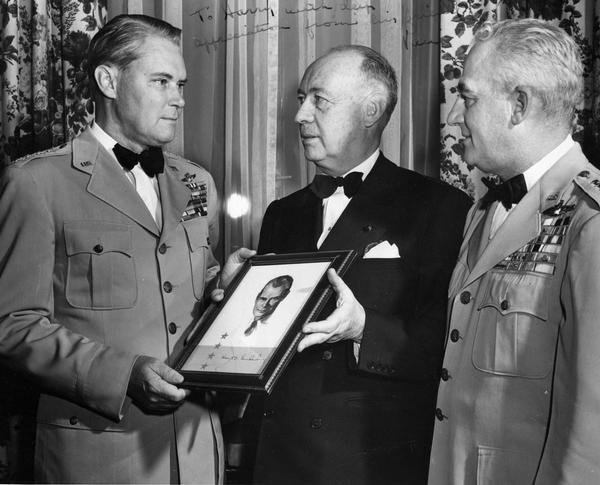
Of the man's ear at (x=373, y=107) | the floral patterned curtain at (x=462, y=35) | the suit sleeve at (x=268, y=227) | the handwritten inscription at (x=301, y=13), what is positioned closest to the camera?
the man's ear at (x=373, y=107)

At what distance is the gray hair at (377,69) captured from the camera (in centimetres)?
230

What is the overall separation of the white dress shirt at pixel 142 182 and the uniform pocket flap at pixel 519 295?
0.98 metres

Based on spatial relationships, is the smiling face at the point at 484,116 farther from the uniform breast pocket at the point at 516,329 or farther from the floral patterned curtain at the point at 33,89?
the floral patterned curtain at the point at 33,89

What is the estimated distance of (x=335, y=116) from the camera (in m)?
2.26

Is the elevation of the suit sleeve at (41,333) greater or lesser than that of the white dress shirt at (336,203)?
lesser

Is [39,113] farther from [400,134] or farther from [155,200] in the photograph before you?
[400,134]

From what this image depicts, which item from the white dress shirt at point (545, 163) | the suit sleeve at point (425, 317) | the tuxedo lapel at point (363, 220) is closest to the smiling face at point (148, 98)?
the tuxedo lapel at point (363, 220)

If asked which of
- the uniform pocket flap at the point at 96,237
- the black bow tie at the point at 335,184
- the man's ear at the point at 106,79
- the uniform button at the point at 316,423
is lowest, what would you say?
the uniform button at the point at 316,423

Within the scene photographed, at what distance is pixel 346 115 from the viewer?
226 cm

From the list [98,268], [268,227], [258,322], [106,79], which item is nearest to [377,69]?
[268,227]

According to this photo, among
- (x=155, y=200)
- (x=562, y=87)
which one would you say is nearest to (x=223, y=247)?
(x=155, y=200)

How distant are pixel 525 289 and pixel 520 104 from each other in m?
0.44

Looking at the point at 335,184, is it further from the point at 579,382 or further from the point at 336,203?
the point at 579,382

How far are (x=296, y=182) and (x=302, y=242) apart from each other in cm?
47
